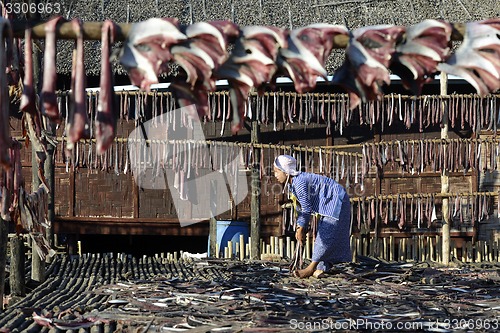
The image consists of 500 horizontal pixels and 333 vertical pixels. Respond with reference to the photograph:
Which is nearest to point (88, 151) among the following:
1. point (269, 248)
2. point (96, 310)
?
point (269, 248)

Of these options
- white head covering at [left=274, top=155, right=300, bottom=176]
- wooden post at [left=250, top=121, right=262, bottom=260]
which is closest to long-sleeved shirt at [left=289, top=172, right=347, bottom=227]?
white head covering at [left=274, top=155, right=300, bottom=176]

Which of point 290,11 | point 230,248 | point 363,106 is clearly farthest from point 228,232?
point 290,11

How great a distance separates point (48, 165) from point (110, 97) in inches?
338

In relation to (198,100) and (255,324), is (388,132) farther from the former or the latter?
(198,100)

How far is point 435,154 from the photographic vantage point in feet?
41.4

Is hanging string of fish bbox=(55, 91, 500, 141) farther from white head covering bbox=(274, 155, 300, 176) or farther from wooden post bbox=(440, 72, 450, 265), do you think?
white head covering bbox=(274, 155, 300, 176)

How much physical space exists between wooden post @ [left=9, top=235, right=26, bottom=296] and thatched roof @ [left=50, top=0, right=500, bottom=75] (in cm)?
741

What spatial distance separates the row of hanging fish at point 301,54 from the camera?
401cm

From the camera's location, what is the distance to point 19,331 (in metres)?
5.87

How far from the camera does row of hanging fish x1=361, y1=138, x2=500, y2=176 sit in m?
12.6

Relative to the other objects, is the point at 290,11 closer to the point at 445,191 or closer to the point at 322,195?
the point at 445,191

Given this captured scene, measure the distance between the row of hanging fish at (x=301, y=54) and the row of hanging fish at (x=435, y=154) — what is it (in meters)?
8.57

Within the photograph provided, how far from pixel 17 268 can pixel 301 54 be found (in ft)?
19.1

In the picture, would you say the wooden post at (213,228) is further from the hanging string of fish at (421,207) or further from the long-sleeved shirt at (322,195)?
the long-sleeved shirt at (322,195)
